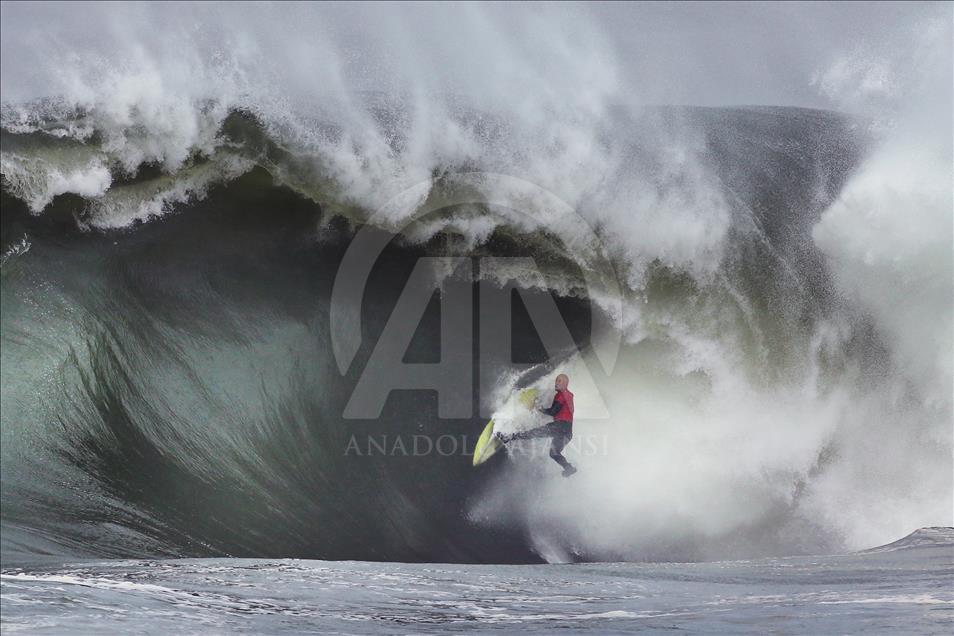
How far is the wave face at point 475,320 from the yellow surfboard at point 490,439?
145 mm

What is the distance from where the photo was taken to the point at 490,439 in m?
8.23

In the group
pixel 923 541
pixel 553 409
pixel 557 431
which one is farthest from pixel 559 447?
pixel 923 541

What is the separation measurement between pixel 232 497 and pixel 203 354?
1483 millimetres

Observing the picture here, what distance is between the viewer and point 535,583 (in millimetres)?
6617

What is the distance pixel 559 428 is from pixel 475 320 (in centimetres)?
144

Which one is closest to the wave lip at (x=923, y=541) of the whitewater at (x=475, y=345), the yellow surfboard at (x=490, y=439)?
the whitewater at (x=475, y=345)

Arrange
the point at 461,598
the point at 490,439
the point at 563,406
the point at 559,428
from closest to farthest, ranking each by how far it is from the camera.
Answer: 1. the point at 461,598
2. the point at 563,406
3. the point at 559,428
4. the point at 490,439

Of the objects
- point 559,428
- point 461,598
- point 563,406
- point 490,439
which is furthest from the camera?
point 490,439

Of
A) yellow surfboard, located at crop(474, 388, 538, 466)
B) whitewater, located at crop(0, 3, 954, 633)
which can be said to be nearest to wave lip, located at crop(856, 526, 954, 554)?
whitewater, located at crop(0, 3, 954, 633)

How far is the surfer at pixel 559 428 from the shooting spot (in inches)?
308

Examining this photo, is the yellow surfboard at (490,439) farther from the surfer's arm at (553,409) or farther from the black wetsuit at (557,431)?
the surfer's arm at (553,409)

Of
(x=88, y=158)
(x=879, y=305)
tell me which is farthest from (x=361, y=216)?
Answer: (x=879, y=305)

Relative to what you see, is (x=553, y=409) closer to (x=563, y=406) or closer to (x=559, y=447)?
(x=563, y=406)

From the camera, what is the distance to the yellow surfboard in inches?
320
